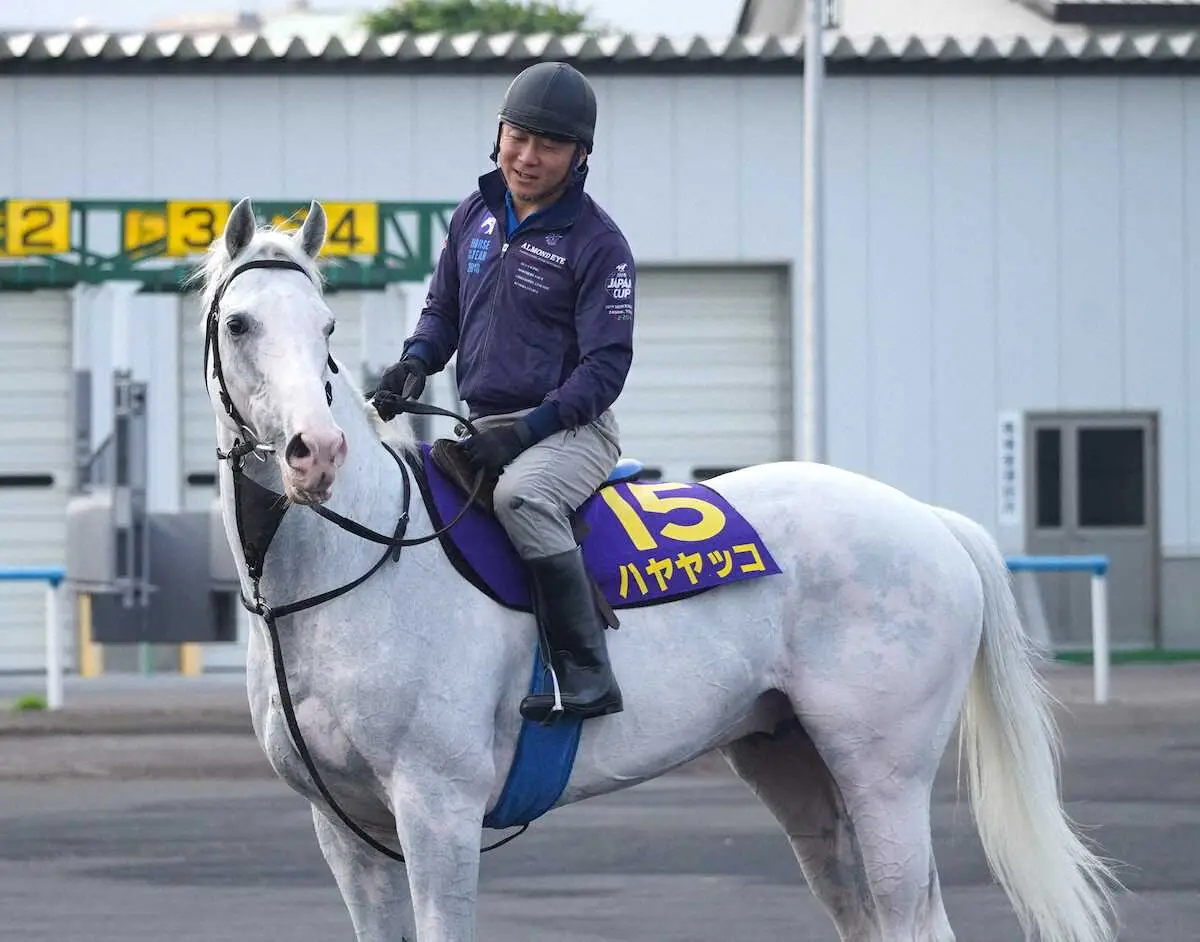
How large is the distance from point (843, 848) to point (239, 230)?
8.15 ft

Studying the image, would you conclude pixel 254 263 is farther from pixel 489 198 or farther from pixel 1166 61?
pixel 1166 61

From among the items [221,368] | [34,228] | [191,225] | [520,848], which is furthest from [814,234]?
[221,368]

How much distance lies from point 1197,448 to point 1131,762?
371 inches

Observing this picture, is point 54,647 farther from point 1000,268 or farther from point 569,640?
point 569,640

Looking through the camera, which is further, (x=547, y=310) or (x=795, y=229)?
(x=795, y=229)

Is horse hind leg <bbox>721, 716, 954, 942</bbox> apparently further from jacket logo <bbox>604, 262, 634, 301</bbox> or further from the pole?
the pole

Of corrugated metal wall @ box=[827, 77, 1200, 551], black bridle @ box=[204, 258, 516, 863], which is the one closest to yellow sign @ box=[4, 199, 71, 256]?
corrugated metal wall @ box=[827, 77, 1200, 551]

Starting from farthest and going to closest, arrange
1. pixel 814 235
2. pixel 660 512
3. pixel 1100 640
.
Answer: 1. pixel 814 235
2. pixel 1100 640
3. pixel 660 512

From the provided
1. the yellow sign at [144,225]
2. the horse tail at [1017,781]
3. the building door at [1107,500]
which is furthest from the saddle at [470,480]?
the building door at [1107,500]

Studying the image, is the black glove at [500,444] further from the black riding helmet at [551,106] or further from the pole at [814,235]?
the pole at [814,235]

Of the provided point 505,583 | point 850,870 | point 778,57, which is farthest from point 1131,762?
point 778,57

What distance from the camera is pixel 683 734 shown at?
5.73m

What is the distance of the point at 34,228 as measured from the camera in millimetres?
18641

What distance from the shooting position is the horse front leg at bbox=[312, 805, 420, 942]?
211 inches
